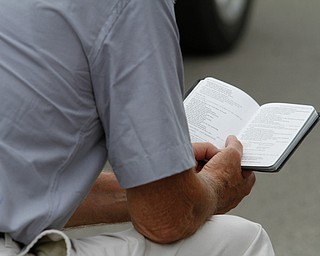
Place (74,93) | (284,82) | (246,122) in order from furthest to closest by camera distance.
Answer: (284,82) → (246,122) → (74,93)

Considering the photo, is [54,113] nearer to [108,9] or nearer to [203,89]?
[108,9]

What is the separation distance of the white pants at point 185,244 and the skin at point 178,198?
2cm

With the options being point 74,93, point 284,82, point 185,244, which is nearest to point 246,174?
point 185,244

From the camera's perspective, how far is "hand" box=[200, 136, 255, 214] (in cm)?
202

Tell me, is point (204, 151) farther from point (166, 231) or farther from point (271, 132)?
point (166, 231)

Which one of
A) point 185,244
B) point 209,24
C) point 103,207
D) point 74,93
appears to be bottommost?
point 209,24

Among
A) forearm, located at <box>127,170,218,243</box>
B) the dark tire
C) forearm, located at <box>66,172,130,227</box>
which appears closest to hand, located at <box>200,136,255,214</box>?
forearm, located at <box>127,170,218,243</box>

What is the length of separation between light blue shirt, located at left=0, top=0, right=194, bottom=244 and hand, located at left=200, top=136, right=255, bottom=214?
0.91 feet

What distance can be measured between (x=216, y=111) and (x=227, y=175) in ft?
0.81

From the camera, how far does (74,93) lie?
1.73 meters

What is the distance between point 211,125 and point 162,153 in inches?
19.4

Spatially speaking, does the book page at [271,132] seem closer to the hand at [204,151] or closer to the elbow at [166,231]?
the hand at [204,151]

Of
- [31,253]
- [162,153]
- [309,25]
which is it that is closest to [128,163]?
[162,153]

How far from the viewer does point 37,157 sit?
5.66ft
